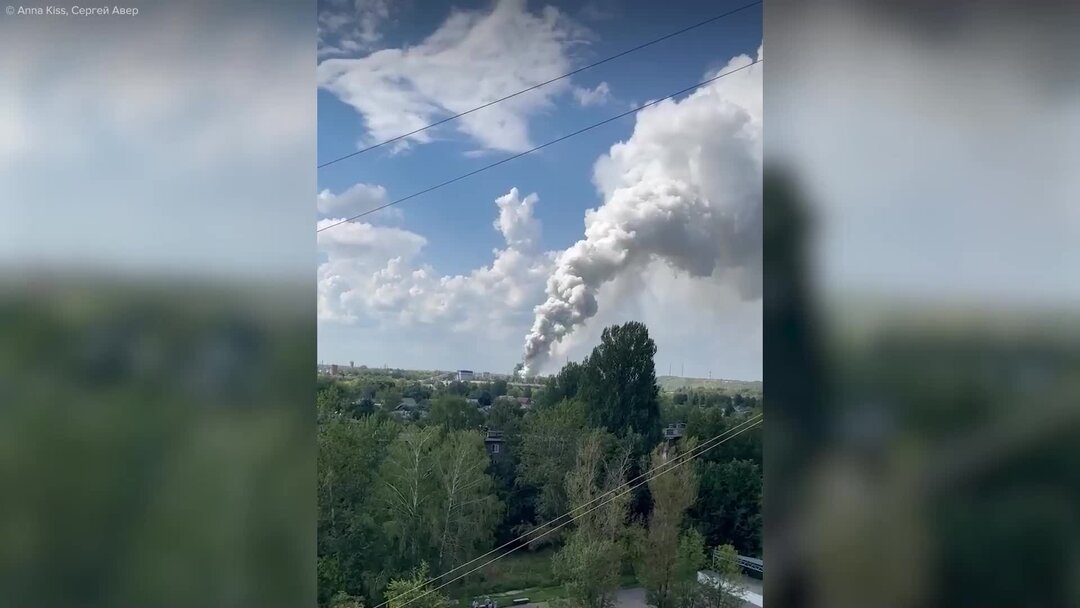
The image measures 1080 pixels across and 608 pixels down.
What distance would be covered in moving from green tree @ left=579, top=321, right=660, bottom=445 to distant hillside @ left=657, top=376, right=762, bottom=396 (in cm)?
4

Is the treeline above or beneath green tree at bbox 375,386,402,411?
beneath

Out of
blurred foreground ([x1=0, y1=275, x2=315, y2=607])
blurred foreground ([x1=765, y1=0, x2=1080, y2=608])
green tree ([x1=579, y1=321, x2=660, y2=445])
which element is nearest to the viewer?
blurred foreground ([x1=0, y1=275, x2=315, y2=607])

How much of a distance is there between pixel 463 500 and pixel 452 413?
29 cm

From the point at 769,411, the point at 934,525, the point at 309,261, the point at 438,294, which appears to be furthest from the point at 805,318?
the point at 309,261

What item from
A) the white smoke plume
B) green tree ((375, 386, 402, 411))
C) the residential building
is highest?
the white smoke plume

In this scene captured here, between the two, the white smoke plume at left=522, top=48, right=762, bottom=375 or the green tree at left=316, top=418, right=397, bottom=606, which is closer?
the green tree at left=316, top=418, right=397, bottom=606

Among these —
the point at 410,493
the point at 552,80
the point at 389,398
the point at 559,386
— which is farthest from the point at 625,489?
the point at 552,80

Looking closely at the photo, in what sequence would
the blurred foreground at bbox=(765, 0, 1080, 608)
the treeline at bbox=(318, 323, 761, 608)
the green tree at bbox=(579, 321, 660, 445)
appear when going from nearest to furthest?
1. the blurred foreground at bbox=(765, 0, 1080, 608)
2. the treeline at bbox=(318, 323, 761, 608)
3. the green tree at bbox=(579, 321, 660, 445)

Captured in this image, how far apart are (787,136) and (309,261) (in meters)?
1.54

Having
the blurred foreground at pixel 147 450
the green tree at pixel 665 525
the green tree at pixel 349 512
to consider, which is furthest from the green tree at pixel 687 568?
the blurred foreground at pixel 147 450

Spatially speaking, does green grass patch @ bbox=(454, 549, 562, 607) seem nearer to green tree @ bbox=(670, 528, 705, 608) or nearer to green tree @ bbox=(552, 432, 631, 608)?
green tree @ bbox=(552, 432, 631, 608)

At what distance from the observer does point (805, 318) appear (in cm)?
221

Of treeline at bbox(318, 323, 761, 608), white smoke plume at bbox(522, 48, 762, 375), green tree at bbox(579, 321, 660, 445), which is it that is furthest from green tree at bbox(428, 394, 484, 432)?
white smoke plume at bbox(522, 48, 762, 375)

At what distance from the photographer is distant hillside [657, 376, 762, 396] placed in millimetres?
2377
